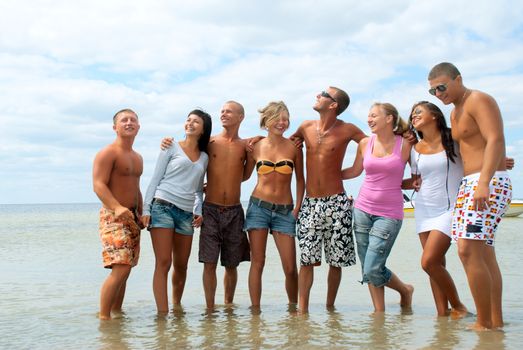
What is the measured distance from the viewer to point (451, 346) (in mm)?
4480

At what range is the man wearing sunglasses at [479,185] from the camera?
4.55m

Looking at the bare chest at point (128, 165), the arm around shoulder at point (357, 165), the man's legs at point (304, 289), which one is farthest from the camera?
the arm around shoulder at point (357, 165)

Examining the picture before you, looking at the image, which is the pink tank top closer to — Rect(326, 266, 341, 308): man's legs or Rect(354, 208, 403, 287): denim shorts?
Rect(354, 208, 403, 287): denim shorts

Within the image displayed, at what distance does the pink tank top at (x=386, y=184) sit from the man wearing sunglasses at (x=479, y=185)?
928 millimetres

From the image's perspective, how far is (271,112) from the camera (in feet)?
20.7

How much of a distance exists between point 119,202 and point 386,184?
9.33 feet

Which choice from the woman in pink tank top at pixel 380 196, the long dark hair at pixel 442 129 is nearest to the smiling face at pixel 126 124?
the woman in pink tank top at pixel 380 196

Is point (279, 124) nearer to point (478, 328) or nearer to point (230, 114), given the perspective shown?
point (230, 114)

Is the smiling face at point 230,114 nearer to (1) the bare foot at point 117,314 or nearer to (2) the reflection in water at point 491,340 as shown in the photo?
(1) the bare foot at point 117,314

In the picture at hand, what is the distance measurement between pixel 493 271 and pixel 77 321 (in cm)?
436

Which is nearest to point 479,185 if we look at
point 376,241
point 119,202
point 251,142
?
point 376,241

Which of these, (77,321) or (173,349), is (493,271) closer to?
(173,349)

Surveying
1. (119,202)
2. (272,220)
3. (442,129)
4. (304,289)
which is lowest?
(304,289)

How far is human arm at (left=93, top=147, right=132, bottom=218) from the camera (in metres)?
5.61
